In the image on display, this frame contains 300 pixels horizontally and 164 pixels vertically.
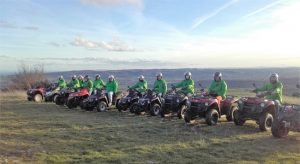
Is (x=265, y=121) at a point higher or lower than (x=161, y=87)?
lower

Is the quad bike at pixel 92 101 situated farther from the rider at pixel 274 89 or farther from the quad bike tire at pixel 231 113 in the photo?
the rider at pixel 274 89

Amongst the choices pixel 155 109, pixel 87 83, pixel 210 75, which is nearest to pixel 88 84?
pixel 87 83

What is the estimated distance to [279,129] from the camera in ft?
47.1

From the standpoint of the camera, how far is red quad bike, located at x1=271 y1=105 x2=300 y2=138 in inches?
563

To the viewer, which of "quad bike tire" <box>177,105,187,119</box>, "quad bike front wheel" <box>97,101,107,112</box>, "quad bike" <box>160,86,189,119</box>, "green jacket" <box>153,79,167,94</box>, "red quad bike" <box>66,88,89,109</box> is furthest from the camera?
"red quad bike" <box>66,88,89,109</box>

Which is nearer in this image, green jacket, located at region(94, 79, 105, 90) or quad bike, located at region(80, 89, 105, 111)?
quad bike, located at region(80, 89, 105, 111)

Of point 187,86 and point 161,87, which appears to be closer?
point 187,86

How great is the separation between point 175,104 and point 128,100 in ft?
11.1

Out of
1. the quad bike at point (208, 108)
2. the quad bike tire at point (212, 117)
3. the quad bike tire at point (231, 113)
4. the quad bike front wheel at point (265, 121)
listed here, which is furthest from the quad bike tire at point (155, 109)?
the quad bike front wheel at point (265, 121)

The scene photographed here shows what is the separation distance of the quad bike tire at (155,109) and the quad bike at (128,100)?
1743mm

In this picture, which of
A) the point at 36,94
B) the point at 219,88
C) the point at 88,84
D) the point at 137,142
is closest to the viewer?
the point at 137,142

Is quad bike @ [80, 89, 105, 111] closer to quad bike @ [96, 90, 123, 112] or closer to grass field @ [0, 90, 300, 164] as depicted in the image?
quad bike @ [96, 90, 123, 112]

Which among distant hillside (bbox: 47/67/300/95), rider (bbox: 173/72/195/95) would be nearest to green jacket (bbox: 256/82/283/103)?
rider (bbox: 173/72/195/95)

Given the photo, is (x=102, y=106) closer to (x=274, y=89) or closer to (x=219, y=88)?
(x=219, y=88)
